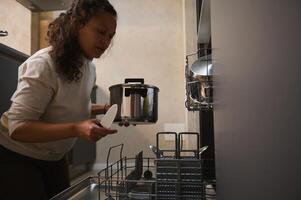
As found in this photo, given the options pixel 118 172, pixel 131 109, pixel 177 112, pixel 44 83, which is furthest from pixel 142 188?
pixel 177 112

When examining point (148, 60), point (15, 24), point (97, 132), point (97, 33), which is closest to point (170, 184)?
point (97, 132)

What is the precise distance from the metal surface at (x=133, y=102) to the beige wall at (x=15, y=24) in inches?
59.7

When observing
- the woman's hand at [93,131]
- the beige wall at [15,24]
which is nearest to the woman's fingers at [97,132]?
the woman's hand at [93,131]

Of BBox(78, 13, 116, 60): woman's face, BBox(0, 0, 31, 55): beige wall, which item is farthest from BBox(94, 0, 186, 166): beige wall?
BBox(78, 13, 116, 60): woman's face

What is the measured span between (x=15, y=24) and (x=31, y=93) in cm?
171

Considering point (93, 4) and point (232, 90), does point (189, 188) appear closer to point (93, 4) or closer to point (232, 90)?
point (232, 90)

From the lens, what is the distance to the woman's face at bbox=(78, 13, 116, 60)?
0.73 meters

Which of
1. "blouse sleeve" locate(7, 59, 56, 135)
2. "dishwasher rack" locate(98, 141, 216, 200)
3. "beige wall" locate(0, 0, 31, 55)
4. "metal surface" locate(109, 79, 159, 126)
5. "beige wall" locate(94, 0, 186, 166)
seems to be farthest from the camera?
"beige wall" locate(94, 0, 186, 166)

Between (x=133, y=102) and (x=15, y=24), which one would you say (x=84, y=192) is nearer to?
(x=133, y=102)

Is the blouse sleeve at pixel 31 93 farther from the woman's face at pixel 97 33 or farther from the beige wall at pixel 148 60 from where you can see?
the beige wall at pixel 148 60

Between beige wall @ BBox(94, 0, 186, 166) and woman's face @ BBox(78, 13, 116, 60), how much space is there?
135 centimetres

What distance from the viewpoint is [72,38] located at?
759 mm

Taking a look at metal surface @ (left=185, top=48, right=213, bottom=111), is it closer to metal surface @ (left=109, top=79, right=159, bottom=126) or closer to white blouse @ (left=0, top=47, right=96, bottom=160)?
metal surface @ (left=109, top=79, right=159, bottom=126)

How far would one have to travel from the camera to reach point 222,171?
400 mm
